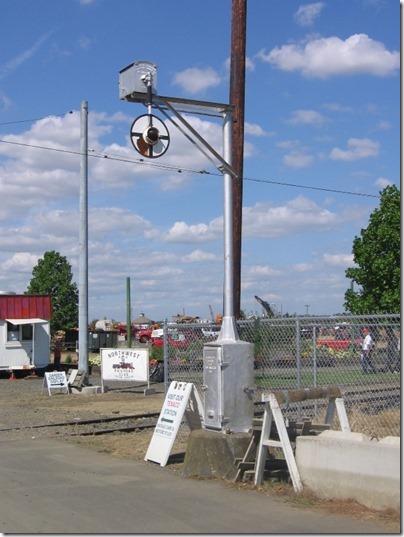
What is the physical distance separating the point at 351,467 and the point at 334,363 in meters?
3.30

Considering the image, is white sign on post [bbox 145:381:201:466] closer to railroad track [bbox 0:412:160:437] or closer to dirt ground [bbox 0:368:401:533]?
dirt ground [bbox 0:368:401:533]

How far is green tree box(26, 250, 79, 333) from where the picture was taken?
54.8 metres

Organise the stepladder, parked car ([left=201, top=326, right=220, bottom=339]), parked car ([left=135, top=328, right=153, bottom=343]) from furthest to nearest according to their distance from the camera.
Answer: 1. parked car ([left=135, top=328, right=153, bottom=343])
2. parked car ([left=201, top=326, right=220, bottom=339])
3. the stepladder

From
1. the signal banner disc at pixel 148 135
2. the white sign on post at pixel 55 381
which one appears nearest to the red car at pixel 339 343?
the signal banner disc at pixel 148 135

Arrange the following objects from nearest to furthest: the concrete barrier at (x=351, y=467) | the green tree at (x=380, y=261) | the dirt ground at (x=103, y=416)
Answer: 1. the concrete barrier at (x=351, y=467)
2. the dirt ground at (x=103, y=416)
3. the green tree at (x=380, y=261)

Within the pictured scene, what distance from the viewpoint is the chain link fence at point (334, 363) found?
1052 cm

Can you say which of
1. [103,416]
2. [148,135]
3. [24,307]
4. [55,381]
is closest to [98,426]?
[103,416]

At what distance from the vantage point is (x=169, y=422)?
10.7 metres

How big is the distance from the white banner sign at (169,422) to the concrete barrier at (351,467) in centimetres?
261

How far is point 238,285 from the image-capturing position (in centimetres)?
1204

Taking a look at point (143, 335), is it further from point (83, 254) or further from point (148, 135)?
point (148, 135)

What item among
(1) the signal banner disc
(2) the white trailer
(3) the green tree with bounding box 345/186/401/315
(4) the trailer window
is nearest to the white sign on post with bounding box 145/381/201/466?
(1) the signal banner disc

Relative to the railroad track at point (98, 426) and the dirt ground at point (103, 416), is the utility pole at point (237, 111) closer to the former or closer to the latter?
the dirt ground at point (103, 416)

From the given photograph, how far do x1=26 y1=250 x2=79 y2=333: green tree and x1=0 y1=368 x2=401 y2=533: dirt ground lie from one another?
26038 millimetres
